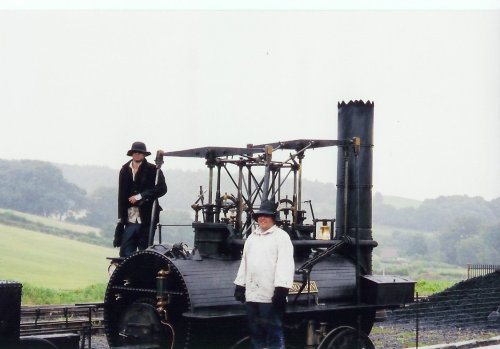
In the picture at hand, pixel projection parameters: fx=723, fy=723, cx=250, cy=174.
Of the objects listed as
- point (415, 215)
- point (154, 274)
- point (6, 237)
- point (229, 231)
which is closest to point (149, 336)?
point (154, 274)

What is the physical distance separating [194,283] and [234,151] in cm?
218

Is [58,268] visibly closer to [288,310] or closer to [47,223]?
[47,223]

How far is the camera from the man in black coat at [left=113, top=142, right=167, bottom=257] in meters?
10.3

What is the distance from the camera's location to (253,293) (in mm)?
7984

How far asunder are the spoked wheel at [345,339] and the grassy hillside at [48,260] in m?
18.4

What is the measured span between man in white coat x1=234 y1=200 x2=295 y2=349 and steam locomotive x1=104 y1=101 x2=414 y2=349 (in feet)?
1.61

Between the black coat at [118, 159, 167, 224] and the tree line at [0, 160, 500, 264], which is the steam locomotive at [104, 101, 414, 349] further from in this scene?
the tree line at [0, 160, 500, 264]

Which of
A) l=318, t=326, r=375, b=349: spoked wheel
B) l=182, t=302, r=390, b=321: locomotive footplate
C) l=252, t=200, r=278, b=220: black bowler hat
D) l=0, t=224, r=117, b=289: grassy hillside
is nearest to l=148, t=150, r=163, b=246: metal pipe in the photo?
l=182, t=302, r=390, b=321: locomotive footplate

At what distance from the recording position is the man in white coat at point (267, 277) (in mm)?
7867

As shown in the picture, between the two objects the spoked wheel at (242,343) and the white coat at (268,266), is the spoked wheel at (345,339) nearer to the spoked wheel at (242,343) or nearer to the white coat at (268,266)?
the spoked wheel at (242,343)

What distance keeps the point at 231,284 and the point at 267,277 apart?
96 centimetres

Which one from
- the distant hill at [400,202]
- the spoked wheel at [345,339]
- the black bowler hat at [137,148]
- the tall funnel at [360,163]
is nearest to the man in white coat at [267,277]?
the spoked wheel at [345,339]

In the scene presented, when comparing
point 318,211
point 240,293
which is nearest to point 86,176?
point 318,211

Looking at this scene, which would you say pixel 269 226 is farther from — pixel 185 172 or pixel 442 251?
pixel 185 172
